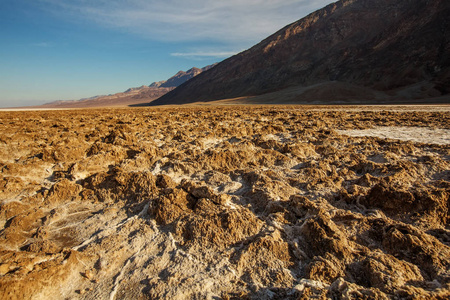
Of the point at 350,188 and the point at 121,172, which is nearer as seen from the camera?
the point at 350,188

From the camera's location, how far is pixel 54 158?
16.1 ft

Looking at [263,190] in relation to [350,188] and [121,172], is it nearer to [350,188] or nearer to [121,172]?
[350,188]

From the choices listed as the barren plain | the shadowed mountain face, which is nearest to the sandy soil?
the barren plain

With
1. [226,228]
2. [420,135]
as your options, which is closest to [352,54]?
[420,135]

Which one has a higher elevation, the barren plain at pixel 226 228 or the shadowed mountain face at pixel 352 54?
the shadowed mountain face at pixel 352 54

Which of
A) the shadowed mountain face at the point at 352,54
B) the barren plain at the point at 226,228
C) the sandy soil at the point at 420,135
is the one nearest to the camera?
the barren plain at the point at 226,228

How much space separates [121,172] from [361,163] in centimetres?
421

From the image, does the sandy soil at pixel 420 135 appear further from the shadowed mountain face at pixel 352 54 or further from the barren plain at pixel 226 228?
the shadowed mountain face at pixel 352 54

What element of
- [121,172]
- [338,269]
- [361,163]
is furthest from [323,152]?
[121,172]

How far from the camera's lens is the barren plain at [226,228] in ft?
6.54

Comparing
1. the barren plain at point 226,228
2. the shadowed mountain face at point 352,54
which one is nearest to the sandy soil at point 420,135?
the barren plain at point 226,228

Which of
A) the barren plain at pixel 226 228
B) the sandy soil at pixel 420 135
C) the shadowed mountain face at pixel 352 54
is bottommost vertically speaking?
the sandy soil at pixel 420 135

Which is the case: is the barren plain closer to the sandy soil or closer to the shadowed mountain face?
the sandy soil

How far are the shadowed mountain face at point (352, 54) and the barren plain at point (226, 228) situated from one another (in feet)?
137
